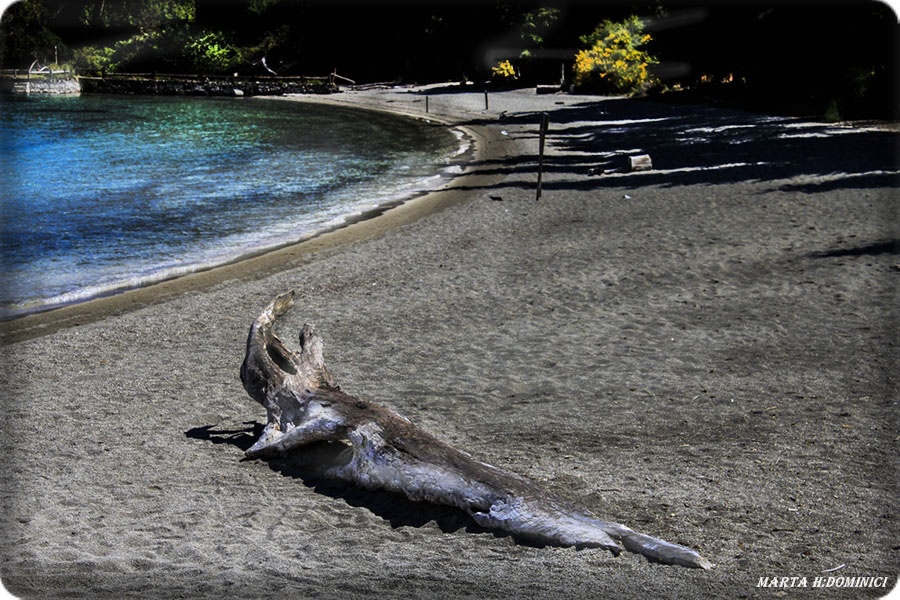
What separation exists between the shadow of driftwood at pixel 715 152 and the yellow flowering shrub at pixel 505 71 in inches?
1172

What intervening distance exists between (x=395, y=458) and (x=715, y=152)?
75.2 feet

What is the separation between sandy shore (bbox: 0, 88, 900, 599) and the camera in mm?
6164

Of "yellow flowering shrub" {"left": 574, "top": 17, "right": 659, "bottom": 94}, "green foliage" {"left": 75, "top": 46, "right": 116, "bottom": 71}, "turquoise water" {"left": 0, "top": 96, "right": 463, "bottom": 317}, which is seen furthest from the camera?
"green foliage" {"left": 75, "top": 46, "right": 116, "bottom": 71}

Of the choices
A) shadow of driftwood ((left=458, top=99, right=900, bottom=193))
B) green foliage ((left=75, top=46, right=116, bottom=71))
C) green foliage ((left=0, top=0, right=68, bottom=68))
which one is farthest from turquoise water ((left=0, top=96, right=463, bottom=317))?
green foliage ((left=75, top=46, right=116, bottom=71))

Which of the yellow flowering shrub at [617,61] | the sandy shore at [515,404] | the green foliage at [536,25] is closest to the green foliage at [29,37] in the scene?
the green foliage at [536,25]

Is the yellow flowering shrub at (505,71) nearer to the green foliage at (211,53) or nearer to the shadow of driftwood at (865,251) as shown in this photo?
the green foliage at (211,53)

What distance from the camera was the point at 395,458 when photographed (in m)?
7.34

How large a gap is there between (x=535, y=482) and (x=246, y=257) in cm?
1288

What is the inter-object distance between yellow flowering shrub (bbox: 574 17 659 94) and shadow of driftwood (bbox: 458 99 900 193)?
14516 mm

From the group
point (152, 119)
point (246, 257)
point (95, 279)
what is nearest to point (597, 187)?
point (246, 257)

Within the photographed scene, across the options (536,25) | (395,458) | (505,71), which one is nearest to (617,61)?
(536,25)

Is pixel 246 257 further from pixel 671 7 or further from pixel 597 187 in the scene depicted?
pixel 671 7

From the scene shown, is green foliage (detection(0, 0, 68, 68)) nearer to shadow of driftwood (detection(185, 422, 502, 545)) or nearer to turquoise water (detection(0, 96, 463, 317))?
turquoise water (detection(0, 96, 463, 317))

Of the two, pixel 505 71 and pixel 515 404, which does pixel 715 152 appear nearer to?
pixel 515 404
